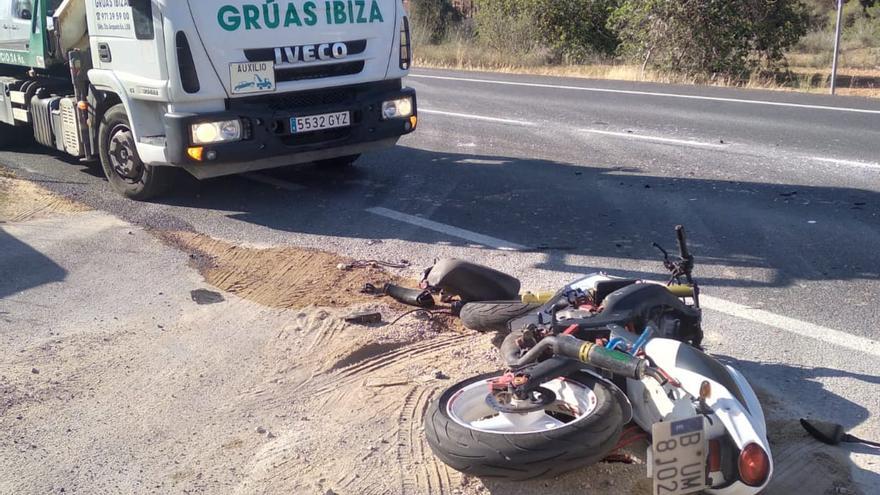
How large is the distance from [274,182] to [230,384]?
5.09m

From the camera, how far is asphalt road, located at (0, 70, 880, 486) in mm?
5176

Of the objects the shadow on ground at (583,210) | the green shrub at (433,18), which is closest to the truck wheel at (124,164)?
the shadow on ground at (583,210)

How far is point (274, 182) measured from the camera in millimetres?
9617

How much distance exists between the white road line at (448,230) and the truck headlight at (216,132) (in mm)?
1356

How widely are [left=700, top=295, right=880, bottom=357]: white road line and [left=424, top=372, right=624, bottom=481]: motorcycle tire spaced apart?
82.7 inches

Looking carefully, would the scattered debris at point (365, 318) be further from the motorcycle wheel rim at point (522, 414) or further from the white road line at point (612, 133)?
the white road line at point (612, 133)

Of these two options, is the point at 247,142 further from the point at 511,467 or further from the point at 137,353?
the point at 511,467

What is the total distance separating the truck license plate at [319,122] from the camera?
8.12 metres

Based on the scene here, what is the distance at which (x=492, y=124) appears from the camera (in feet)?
43.2

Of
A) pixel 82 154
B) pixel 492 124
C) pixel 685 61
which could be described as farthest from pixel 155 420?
pixel 685 61

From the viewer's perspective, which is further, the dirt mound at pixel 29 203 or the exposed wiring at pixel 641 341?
the dirt mound at pixel 29 203

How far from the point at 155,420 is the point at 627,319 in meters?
2.24

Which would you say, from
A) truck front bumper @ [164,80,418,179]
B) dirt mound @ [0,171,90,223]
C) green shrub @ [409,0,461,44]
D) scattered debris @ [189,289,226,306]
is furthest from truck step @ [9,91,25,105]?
green shrub @ [409,0,461,44]

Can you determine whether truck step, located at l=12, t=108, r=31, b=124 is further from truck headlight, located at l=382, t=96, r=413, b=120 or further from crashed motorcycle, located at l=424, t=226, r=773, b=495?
crashed motorcycle, located at l=424, t=226, r=773, b=495
